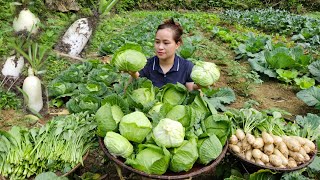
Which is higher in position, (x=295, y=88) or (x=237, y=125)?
(x=237, y=125)

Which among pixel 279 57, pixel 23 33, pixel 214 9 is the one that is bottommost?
pixel 214 9

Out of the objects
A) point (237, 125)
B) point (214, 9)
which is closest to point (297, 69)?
point (237, 125)

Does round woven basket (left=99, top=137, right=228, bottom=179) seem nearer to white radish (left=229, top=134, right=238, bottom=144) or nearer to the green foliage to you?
white radish (left=229, top=134, right=238, bottom=144)

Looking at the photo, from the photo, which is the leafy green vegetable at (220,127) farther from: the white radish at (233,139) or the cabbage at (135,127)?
the cabbage at (135,127)

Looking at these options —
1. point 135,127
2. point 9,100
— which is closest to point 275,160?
point 135,127

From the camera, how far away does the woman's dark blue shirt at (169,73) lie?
418 centimetres

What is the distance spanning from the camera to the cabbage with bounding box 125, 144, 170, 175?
2.76 meters

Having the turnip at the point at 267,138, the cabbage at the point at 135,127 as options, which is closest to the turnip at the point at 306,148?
the turnip at the point at 267,138

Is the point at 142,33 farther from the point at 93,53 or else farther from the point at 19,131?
the point at 19,131

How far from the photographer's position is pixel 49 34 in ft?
26.3

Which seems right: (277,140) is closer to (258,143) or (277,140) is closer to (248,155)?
(258,143)

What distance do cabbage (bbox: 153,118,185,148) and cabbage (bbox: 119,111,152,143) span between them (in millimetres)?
96

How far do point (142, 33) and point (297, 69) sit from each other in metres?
3.83

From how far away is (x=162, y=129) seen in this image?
9.36 feet
